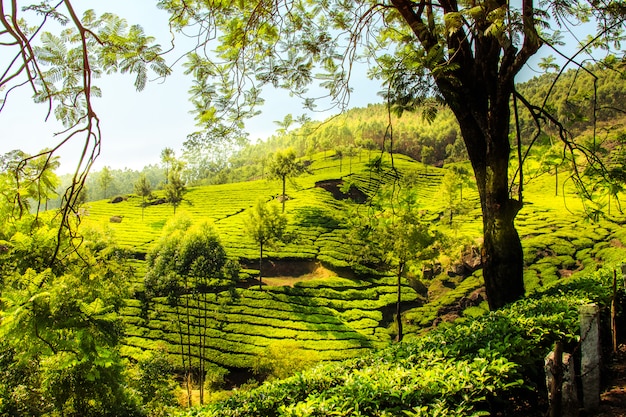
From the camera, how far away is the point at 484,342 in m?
3.09

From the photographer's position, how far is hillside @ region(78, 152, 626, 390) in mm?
21516

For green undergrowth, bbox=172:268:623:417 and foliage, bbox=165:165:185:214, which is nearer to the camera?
green undergrowth, bbox=172:268:623:417

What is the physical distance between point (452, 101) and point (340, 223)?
34.1 m

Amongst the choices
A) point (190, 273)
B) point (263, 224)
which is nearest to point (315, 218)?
point (263, 224)

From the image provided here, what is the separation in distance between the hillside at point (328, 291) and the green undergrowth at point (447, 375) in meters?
12.4

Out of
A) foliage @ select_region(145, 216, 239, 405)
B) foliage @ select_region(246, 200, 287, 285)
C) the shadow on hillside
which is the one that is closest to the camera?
foliage @ select_region(145, 216, 239, 405)

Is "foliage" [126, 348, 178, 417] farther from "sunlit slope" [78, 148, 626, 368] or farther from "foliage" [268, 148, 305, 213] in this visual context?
"foliage" [268, 148, 305, 213]

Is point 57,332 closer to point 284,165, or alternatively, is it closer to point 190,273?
point 190,273

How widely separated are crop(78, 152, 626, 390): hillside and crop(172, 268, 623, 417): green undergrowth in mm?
12378

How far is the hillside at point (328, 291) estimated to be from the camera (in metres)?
21.5

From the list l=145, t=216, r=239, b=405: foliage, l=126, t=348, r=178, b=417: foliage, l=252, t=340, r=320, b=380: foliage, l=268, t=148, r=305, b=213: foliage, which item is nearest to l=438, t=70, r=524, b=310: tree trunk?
l=126, t=348, r=178, b=417: foliage

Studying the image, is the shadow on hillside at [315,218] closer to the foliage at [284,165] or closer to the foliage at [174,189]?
the foliage at [284,165]

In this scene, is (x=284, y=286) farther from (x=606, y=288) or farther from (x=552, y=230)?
(x=606, y=288)

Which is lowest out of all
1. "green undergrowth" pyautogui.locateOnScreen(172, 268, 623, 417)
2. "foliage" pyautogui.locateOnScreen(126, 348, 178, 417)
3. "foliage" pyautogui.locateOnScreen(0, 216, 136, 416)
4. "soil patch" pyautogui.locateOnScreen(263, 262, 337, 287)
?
"foliage" pyautogui.locateOnScreen(126, 348, 178, 417)
